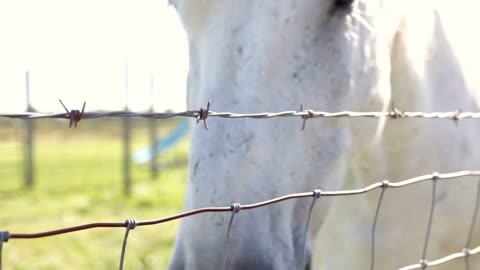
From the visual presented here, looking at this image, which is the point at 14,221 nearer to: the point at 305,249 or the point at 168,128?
the point at 305,249

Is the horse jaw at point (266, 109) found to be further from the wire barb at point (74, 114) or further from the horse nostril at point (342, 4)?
the wire barb at point (74, 114)

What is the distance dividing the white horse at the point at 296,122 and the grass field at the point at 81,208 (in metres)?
3.01

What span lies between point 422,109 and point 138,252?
Result: 3.73 metres

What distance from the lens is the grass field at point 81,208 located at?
17.9 ft

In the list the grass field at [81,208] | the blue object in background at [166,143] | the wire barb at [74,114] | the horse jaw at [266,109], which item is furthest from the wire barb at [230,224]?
the blue object in background at [166,143]

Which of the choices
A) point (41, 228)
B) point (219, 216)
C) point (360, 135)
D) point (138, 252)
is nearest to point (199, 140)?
point (219, 216)

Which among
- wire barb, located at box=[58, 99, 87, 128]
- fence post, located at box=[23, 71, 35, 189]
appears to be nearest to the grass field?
fence post, located at box=[23, 71, 35, 189]

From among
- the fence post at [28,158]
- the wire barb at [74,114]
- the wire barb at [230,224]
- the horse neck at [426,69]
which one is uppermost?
the horse neck at [426,69]

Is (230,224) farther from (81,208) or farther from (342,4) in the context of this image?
(81,208)

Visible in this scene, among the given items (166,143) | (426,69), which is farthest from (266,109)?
(166,143)

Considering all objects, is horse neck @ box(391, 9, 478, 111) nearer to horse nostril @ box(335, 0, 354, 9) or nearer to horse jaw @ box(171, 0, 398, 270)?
horse jaw @ box(171, 0, 398, 270)

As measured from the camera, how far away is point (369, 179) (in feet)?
7.30

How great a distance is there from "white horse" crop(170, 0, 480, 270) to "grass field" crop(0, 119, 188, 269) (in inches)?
118

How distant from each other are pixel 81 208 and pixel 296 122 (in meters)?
6.65
